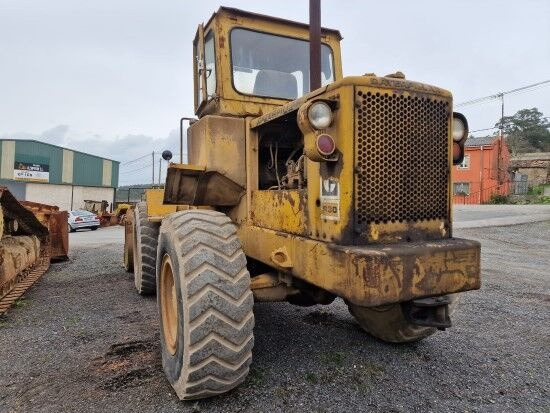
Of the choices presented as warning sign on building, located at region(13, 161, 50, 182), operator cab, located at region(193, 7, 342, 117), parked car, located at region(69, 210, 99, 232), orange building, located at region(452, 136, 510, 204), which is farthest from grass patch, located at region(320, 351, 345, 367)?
warning sign on building, located at region(13, 161, 50, 182)

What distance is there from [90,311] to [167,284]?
215 centimetres

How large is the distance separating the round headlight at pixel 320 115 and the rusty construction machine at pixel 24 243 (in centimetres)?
422

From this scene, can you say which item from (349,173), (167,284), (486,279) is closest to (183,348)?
(167,284)

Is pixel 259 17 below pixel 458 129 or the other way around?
A: the other way around

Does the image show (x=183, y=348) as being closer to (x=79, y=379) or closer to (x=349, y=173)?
(x=79, y=379)

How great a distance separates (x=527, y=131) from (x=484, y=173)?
25812 millimetres

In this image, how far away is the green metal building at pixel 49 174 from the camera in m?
33.5

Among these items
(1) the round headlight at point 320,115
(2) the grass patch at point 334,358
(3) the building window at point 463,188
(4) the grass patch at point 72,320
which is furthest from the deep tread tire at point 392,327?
(3) the building window at point 463,188

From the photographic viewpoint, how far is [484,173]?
115ft

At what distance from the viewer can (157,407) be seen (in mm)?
2697

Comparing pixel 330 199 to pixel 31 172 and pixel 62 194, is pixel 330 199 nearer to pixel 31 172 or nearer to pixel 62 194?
pixel 31 172

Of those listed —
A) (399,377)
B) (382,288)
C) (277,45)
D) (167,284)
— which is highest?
(277,45)

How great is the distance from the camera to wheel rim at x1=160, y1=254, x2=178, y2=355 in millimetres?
3203

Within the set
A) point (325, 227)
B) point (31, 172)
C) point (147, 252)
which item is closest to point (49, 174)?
point (31, 172)
